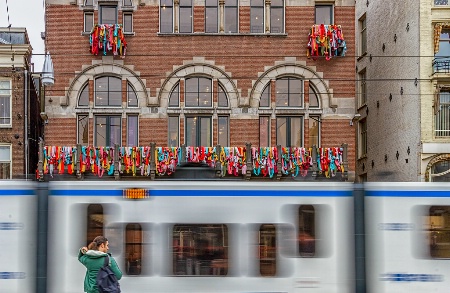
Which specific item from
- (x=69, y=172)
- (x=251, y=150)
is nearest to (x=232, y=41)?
(x=251, y=150)

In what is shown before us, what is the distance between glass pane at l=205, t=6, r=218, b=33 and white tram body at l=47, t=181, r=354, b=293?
724 inches

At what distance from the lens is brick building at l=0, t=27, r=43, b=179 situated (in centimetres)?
3166

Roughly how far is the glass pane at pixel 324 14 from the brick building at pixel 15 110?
40.9ft

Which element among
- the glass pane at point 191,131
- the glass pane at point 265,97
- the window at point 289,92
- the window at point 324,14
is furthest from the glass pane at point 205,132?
the window at point 324,14

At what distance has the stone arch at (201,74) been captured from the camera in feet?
97.0

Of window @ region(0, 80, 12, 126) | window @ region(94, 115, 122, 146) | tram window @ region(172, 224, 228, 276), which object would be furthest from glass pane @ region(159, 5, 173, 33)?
tram window @ region(172, 224, 228, 276)

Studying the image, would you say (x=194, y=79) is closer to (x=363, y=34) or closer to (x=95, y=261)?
(x=363, y=34)

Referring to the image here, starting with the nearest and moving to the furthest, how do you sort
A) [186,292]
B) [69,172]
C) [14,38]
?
[186,292] → [69,172] → [14,38]

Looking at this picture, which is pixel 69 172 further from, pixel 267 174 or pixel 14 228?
pixel 14 228

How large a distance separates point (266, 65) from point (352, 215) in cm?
1768

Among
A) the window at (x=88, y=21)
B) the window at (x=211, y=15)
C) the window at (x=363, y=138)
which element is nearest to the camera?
the window at (x=88, y=21)

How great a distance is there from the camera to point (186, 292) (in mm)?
12445

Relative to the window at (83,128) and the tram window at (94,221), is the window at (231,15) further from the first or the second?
the tram window at (94,221)

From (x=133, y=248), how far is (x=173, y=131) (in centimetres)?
1747
